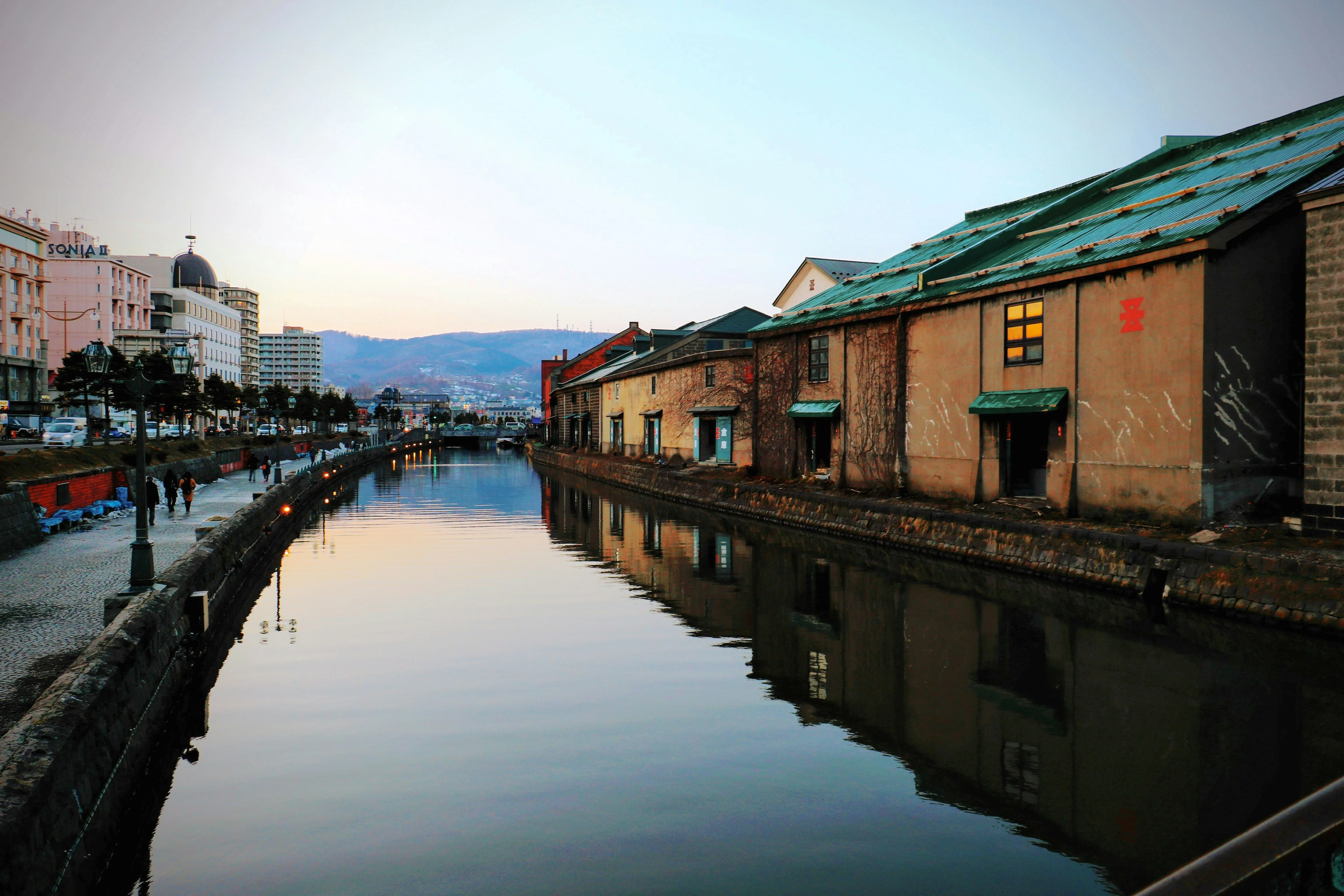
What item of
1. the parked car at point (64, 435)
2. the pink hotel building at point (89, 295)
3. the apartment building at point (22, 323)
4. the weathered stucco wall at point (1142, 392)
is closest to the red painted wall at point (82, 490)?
the parked car at point (64, 435)

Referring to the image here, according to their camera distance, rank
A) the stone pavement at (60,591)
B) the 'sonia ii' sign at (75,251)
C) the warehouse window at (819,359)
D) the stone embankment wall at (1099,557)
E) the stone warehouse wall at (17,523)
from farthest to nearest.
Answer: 1. the 'sonia ii' sign at (75,251)
2. the warehouse window at (819,359)
3. the stone warehouse wall at (17,523)
4. the stone embankment wall at (1099,557)
5. the stone pavement at (60,591)

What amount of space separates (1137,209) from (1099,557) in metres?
12.2

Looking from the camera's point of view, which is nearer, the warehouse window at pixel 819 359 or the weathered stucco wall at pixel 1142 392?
the weathered stucco wall at pixel 1142 392

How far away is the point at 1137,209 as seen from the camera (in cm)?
2650

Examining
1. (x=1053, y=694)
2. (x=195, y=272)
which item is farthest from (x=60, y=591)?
(x=195, y=272)

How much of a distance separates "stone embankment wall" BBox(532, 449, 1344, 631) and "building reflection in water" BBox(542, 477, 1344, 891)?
1.75 ft

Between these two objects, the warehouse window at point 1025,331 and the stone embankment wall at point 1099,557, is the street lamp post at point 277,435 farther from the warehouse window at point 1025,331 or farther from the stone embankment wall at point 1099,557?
the warehouse window at point 1025,331

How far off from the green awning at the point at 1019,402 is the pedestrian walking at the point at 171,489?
2928 cm

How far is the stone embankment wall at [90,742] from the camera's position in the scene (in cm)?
670

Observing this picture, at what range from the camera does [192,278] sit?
7151 inches

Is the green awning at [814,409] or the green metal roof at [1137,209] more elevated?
the green metal roof at [1137,209]

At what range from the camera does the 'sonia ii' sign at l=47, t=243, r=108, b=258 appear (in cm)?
13388

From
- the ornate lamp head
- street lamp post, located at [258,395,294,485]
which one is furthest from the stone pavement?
street lamp post, located at [258,395,294,485]

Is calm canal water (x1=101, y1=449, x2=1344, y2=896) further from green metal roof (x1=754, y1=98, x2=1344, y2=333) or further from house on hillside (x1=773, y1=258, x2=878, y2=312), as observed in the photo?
house on hillside (x1=773, y1=258, x2=878, y2=312)
